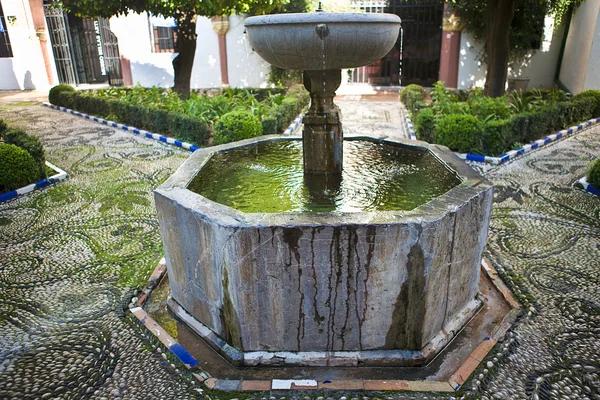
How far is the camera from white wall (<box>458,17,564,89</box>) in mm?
13812

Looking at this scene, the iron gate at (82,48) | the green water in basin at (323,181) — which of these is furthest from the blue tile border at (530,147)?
the iron gate at (82,48)

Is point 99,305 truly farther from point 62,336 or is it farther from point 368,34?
point 368,34

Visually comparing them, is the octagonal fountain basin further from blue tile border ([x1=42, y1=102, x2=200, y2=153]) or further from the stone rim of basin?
blue tile border ([x1=42, y1=102, x2=200, y2=153])

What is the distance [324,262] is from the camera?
2590 mm

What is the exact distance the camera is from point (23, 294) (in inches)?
142

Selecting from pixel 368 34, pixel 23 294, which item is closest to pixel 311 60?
pixel 368 34

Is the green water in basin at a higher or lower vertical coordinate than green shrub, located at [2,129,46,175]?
higher

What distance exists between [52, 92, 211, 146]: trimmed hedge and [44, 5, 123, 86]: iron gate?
5472 mm

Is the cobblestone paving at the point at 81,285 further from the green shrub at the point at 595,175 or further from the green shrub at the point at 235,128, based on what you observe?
the green shrub at the point at 595,175

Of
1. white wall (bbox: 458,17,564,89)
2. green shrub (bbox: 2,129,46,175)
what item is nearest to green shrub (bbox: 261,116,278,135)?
green shrub (bbox: 2,129,46,175)

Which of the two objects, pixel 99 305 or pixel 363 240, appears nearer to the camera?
pixel 363 240

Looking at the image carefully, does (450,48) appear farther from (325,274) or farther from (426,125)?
(325,274)

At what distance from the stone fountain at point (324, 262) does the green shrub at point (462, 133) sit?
392cm

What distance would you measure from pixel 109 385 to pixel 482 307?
2.59 m
